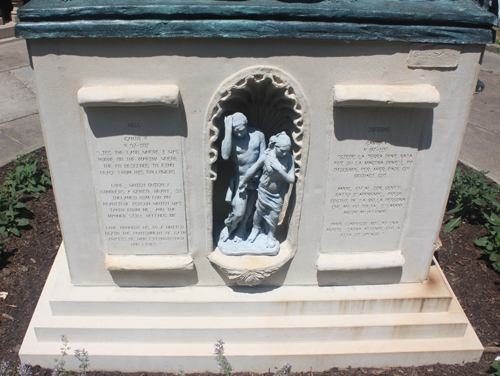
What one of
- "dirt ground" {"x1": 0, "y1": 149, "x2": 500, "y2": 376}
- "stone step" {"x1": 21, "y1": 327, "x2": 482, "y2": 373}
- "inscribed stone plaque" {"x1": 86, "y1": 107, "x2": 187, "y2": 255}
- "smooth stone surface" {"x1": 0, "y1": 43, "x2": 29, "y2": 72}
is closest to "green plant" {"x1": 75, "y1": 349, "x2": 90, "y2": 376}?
"stone step" {"x1": 21, "y1": 327, "x2": 482, "y2": 373}

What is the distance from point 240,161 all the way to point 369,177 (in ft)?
3.87

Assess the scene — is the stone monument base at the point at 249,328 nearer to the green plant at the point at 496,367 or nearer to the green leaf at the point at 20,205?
the green plant at the point at 496,367

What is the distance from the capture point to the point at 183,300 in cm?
432

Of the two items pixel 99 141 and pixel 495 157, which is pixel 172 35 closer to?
pixel 99 141

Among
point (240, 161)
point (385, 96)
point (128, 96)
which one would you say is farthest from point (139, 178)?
point (385, 96)

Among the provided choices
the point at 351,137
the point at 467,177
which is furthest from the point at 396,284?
Result: the point at 467,177

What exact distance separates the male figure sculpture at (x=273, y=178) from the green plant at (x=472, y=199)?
10.1ft

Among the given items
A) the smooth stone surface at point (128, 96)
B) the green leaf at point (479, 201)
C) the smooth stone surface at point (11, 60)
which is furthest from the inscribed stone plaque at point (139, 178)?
the smooth stone surface at point (11, 60)

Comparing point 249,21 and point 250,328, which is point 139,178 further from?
point 250,328

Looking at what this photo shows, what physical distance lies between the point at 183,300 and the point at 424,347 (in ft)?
8.06

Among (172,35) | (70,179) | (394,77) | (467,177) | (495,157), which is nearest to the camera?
(172,35)

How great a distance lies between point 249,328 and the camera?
4328 millimetres

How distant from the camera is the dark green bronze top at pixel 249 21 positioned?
10.6 ft

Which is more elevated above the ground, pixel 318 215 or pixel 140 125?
pixel 140 125
